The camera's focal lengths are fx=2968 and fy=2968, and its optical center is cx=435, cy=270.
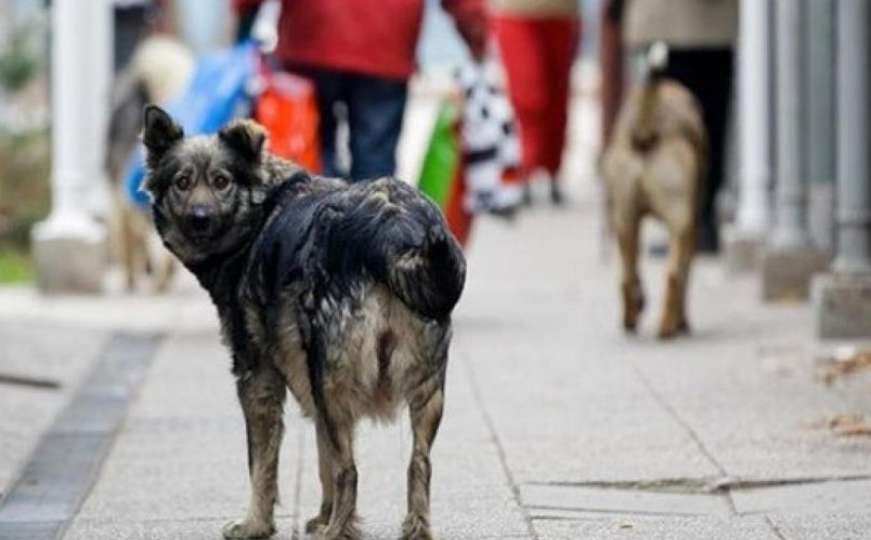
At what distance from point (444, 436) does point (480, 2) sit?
3.90 meters

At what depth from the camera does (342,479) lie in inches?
289

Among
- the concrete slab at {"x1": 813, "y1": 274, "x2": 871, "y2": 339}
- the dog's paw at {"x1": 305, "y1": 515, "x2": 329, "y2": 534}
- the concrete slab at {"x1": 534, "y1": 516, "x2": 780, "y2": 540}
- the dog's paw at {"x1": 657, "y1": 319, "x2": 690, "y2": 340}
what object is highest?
the dog's paw at {"x1": 305, "y1": 515, "x2": 329, "y2": 534}

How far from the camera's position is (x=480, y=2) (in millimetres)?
13156

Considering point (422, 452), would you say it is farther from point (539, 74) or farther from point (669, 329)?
point (539, 74)

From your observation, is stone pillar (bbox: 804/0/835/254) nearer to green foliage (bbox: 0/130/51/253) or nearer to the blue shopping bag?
the blue shopping bag

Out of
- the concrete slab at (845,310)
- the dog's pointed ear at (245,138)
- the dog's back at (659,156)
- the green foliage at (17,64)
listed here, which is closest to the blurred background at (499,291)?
the concrete slab at (845,310)

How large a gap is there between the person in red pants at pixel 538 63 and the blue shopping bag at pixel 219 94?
3253mm

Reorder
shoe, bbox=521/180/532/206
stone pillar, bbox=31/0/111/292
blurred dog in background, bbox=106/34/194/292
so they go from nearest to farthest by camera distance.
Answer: stone pillar, bbox=31/0/111/292
blurred dog in background, bbox=106/34/194/292
shoe, bbox=521/180/532/206

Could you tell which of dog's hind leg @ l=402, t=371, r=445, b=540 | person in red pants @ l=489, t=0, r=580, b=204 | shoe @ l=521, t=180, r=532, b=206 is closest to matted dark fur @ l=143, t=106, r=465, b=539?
dog's hind leg @ l=402, t=371, r=445, b=540

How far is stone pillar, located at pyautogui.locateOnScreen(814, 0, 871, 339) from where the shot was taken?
40.4 feet

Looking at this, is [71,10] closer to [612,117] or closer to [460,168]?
[460,168]

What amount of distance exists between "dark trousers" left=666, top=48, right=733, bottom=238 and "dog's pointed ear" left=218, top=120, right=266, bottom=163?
810cm

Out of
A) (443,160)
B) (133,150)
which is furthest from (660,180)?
(133,150)

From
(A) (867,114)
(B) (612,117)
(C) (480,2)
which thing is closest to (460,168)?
(C) (480,2)
